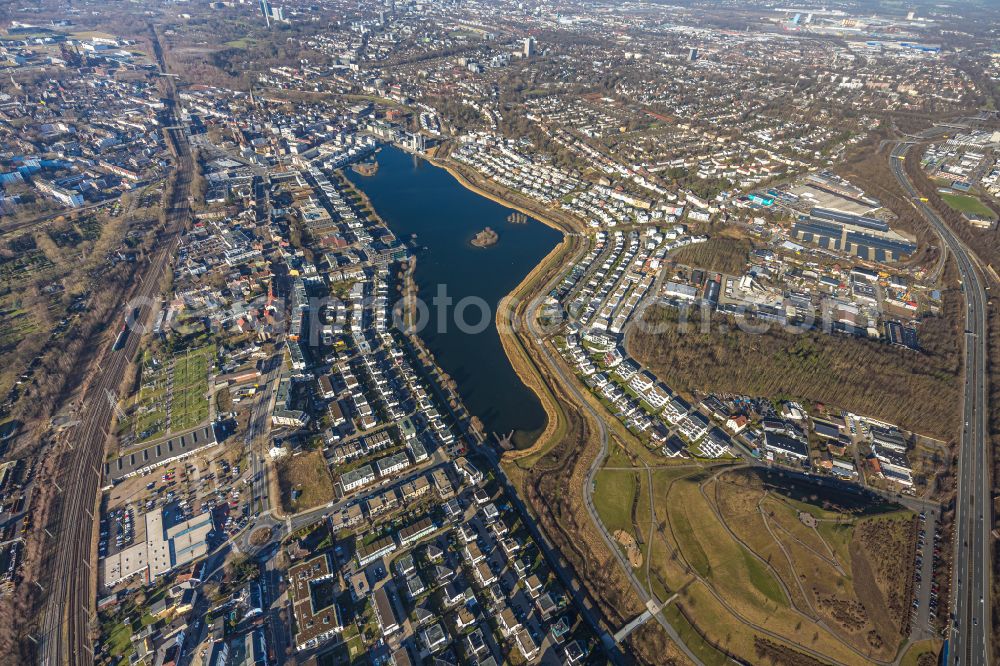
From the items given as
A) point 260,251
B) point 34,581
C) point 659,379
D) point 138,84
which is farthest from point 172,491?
point 138,84

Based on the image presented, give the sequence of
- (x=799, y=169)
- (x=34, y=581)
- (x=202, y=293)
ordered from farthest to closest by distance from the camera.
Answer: (x=799, y=169) → (x=202, y=293) → (x=34, y=581)

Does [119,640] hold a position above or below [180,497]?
below

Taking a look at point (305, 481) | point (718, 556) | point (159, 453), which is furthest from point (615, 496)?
point (159, 453)

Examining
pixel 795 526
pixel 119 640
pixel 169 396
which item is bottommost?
pixel 119 640

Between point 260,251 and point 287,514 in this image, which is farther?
point 260,251

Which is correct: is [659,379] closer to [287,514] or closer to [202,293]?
[287,514]

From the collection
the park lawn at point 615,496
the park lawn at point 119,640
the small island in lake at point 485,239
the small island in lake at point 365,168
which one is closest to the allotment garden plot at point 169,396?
the park lawn at point 119,640

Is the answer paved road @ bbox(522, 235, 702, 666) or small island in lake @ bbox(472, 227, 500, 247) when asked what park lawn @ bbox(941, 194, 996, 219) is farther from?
small island in lake @ bbox(472, 227, 500, 247)

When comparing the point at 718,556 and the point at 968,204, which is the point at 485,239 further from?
the point at 968,204

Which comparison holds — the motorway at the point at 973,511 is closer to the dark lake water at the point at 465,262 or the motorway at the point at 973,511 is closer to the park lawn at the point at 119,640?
the dark lake water at the point at 465,262
